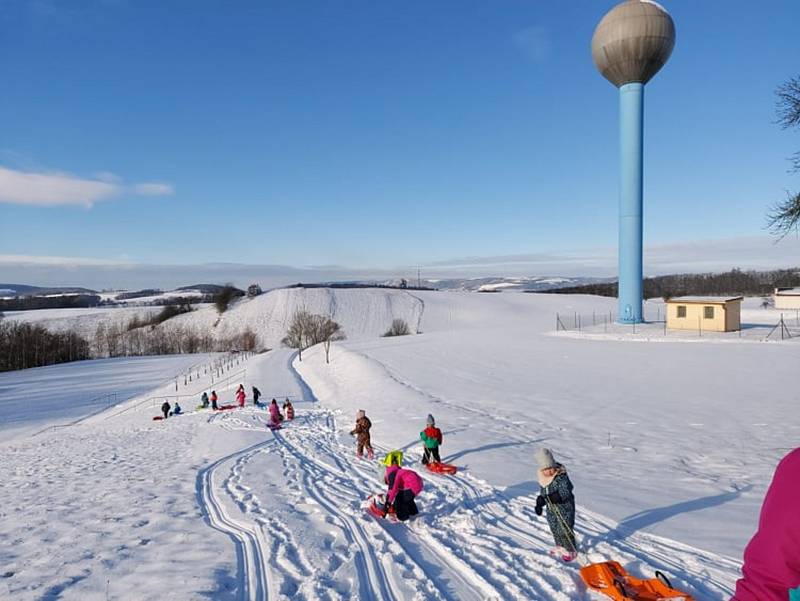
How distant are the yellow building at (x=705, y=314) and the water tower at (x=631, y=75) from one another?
13.1 ft

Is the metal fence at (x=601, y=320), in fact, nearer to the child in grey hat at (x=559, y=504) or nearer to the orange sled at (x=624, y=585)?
the child in grey hat at (x=559, y=504)

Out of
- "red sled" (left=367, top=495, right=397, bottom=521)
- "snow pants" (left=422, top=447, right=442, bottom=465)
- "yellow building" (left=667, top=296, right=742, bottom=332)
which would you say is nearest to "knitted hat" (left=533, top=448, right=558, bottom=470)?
"red sled" (left=367, top=495, right=397, bottom=521)

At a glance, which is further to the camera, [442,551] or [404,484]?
[404,484]

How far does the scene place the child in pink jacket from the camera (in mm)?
Result: 7539

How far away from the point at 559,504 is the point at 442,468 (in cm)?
463

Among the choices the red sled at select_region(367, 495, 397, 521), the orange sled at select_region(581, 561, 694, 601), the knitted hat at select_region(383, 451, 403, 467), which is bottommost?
the red sled at select_region(367, 495, 397, 521)

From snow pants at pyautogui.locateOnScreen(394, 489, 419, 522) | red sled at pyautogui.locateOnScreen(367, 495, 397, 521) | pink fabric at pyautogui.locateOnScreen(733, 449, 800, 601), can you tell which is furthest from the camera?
red sled at pyautogui.locateOnScreen(367, 495, 397, 521)

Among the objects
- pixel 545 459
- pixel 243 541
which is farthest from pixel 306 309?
pixel 545 459

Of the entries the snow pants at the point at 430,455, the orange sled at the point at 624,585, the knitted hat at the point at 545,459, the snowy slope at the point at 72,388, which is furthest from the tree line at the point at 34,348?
the orange sled at the point at 624,585

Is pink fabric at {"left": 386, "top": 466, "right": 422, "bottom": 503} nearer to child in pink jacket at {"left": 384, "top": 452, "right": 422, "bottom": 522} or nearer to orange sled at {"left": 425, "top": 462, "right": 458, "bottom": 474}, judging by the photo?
child in pink jacket at {"left": 384, "top": 452, "right": 422, "bottom": 522}

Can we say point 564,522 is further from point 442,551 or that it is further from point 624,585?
point 442,551

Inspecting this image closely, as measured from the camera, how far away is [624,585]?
16.8 ft

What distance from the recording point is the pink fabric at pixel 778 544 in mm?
2664

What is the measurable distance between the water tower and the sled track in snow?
42.8m
